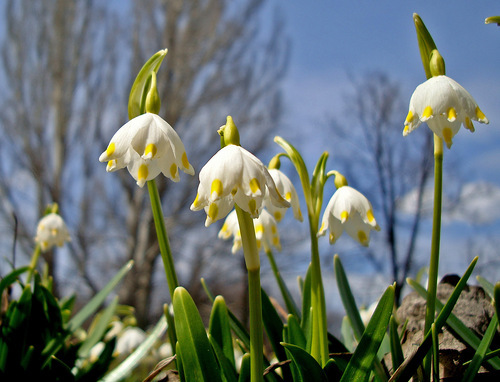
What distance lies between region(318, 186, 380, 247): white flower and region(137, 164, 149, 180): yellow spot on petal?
29 cm

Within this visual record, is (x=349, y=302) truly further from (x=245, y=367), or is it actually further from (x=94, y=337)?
(x=94, y=337)

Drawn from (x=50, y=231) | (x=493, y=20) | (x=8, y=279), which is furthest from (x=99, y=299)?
(x=493, y=20)

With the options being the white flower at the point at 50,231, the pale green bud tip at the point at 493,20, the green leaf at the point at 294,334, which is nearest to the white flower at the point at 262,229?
the green leaf at the point at 294,334

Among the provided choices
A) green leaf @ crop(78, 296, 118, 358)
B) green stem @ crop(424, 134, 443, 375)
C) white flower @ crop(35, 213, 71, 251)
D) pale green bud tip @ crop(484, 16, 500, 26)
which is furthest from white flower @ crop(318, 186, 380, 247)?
white flower @ crop(35, 213, 71, 251)

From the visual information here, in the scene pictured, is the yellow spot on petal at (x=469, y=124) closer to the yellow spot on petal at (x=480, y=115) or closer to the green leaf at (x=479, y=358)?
the yellow spot on petal at (x=480, y=115)

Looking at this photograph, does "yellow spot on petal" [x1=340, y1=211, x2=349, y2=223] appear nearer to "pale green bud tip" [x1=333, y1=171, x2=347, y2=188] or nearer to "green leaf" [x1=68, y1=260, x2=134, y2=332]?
"pale green bud tip" [x1=333, y1=171, x2=347, y2=188]

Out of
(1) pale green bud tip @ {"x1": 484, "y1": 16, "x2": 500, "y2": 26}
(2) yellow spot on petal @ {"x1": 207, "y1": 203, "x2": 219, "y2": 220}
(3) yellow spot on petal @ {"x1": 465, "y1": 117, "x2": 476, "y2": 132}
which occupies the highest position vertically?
(1) pale green bud tip @ {"x1": 484, "y1": 16, "x2": 500, "y2": 26}

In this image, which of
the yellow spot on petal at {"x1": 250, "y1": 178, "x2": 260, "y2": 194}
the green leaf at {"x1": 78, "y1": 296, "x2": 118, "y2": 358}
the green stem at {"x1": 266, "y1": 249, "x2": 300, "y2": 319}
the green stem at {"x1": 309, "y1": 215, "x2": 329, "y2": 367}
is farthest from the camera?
the green leaf at {"x1": 78, "y1": 296, "x2": 118, "y2": 358}

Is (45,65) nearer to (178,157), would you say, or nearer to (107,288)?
(107,288)

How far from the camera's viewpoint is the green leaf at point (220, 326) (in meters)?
0.71

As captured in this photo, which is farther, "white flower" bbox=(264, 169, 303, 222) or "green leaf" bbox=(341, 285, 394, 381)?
"white flower" bbox=(264, 169, 303, 222)

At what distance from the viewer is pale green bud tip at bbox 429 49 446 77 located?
658 mm

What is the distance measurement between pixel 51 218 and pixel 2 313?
532 mm

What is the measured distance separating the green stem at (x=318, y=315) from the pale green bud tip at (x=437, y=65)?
300 millimetres
